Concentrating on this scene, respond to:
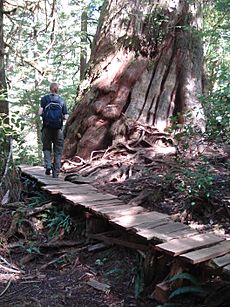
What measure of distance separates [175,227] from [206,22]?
784cm

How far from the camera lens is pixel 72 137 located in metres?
8.69

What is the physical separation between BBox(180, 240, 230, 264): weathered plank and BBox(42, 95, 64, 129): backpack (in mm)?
4157

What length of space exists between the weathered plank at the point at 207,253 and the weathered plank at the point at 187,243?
→ 66 mm

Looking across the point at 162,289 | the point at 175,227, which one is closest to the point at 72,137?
the point at 175,227

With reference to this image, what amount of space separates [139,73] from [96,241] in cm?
453

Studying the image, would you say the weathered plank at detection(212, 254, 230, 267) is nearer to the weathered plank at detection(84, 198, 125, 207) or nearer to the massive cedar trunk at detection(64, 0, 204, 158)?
the weathered plank at detection(84, 198, 125, 207)

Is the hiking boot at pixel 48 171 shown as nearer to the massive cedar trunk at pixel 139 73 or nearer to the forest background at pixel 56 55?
the forest background at pixel 56 55

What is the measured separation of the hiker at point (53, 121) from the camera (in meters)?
7.00

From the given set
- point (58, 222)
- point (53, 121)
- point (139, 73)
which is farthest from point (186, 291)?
point (139, 73)

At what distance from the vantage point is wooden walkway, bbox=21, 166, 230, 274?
11.6 ft

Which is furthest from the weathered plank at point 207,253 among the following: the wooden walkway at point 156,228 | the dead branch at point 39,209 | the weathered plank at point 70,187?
the dead branch at point 39,209

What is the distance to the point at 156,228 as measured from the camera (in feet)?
14.2

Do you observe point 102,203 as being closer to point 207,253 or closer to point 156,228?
point 156,228

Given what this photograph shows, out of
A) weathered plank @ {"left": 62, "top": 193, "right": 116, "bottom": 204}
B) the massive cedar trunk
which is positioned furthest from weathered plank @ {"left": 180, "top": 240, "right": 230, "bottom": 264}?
the massive cedar trunk
